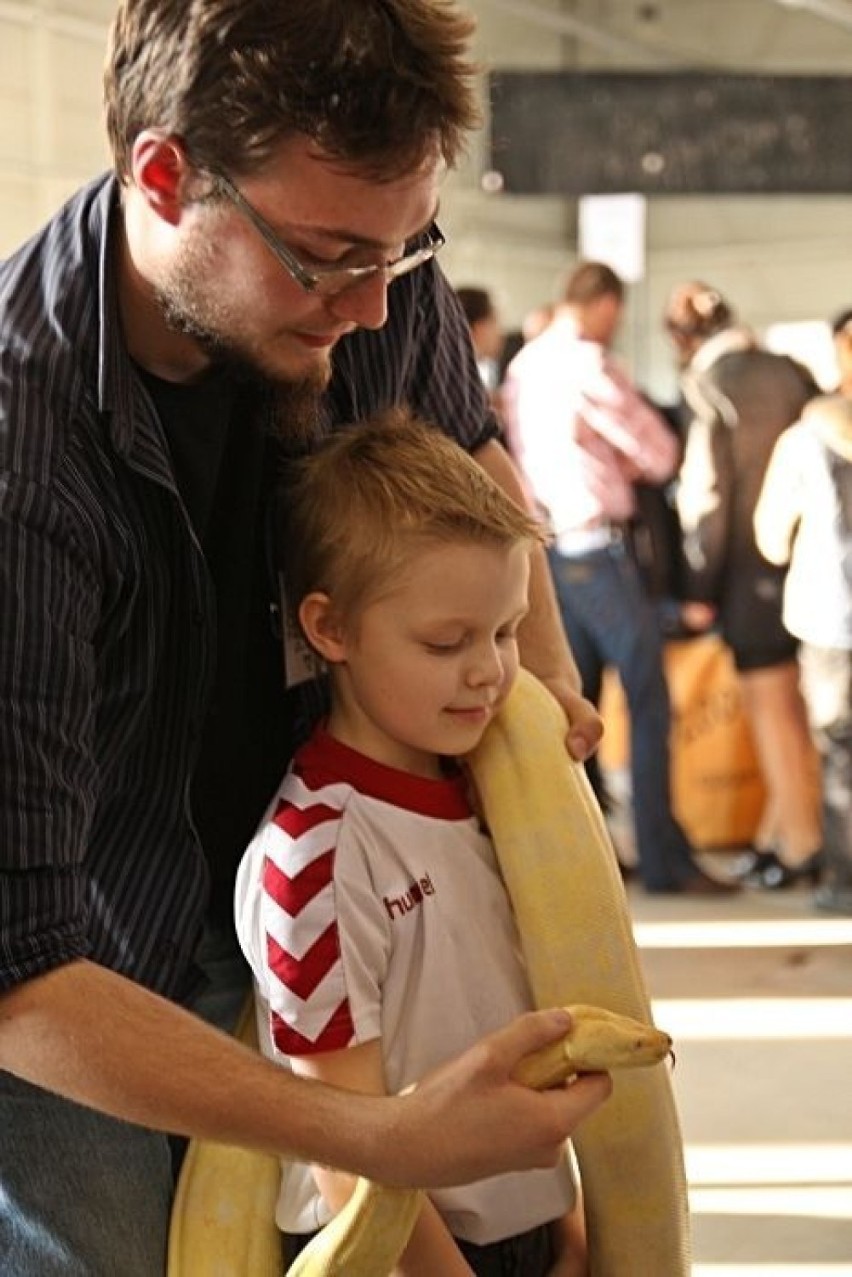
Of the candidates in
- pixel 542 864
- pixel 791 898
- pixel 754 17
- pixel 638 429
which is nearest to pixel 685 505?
pixel 638 429

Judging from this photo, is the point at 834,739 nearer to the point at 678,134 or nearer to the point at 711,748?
the point at 711,748

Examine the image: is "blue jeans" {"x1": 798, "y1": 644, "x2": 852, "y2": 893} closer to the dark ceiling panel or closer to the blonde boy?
the dark ceiling panel

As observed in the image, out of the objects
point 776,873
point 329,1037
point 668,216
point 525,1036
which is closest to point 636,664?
point 776,873

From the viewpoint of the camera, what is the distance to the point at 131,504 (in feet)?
6.07

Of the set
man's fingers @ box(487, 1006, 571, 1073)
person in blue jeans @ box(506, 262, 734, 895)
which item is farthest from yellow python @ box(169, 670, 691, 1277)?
person in blue jeans @ box(506, 262, 734, 895)

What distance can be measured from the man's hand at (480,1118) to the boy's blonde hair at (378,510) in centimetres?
47

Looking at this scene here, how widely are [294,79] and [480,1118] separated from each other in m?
0.82

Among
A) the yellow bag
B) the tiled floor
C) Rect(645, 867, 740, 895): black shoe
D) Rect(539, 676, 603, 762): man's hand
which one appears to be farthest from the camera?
the yellow bag

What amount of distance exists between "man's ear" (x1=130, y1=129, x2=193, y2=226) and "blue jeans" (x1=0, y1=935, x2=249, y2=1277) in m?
0.80

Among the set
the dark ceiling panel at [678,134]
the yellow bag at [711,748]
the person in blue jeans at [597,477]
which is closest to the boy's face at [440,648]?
the person in blue jeans at [597,477]

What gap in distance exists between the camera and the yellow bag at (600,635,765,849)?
677 centimetres

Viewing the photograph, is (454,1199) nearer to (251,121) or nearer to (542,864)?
(542,864)

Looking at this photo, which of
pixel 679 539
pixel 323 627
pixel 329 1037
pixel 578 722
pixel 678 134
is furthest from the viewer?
pixel 678 134

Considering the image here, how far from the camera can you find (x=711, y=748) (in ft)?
22.2
